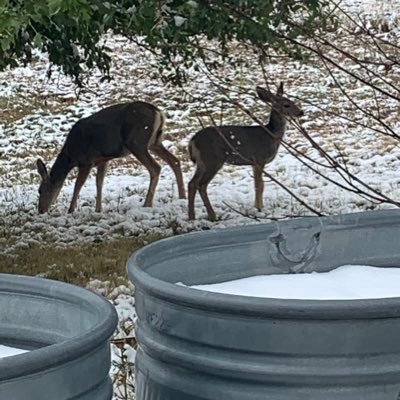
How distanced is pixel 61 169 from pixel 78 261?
3.58 m

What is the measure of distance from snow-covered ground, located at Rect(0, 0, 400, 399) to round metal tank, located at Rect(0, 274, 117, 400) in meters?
1.54

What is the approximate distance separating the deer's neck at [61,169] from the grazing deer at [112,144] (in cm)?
1

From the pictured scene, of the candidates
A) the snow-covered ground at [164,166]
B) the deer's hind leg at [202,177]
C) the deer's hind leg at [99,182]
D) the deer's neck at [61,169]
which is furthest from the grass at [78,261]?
the deer's neck at [61,169]

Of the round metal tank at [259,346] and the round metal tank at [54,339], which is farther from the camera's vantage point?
the round metal tank at [259,346]

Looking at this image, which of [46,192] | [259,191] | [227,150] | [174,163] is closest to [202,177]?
[227,150]

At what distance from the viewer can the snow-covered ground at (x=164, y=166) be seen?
30.1ft

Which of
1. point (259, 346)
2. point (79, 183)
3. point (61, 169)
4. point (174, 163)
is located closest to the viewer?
point (259, 346)

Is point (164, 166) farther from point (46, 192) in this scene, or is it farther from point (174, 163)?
point (46, 192)

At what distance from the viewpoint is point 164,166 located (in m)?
13.9

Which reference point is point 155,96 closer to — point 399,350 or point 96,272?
point 96,272

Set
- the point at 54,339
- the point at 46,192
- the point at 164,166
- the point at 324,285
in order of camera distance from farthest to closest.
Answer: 1. the point at 164,166
2. the point at 46,192
3. the point at 324,285
4. the point at 54,339

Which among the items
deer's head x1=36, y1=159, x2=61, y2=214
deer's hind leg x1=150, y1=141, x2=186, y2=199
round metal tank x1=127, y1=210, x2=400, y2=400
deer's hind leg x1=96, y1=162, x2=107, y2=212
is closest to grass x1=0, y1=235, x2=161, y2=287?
deer's hind leg x1=96, y1=162, x2=107, y2=212

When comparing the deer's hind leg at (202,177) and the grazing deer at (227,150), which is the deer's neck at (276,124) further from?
the deer's hind leg at (202,177)

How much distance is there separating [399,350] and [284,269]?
525 millimetres
